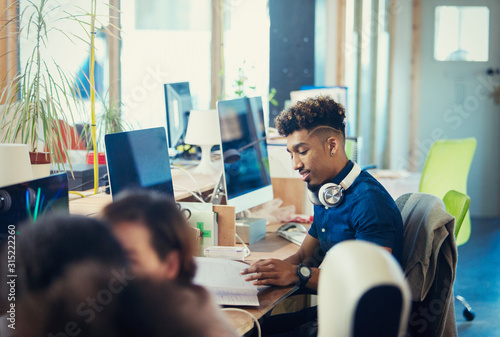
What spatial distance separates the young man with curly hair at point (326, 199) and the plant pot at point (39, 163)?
821 mm

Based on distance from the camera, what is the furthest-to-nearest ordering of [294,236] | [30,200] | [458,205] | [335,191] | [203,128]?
[203,128], [294,236], [458,205], [335,191], [30,200]

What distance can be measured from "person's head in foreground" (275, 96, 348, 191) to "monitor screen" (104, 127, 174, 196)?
0.46 m

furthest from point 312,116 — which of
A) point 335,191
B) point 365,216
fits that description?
point 365,216

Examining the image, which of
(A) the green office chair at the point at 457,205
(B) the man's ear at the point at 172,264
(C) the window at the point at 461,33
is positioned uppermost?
(C) the window at the point at 461,33

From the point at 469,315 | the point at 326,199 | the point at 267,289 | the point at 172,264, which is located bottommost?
the point at 469,315

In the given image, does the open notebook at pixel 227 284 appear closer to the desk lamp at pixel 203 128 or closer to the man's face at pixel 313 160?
the man's face at pixel 313 160

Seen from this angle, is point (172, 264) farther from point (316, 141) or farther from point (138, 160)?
point (316, 141)

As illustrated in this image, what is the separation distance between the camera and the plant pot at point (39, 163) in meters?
2.04

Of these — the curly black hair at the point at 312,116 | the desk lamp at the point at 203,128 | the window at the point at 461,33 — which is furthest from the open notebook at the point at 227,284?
the window at the point at 461,33

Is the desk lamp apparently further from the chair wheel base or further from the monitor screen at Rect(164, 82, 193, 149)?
the chair wheel base

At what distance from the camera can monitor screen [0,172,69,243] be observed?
1194 millimetres

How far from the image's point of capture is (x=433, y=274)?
71.1 inches

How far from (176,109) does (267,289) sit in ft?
5.84

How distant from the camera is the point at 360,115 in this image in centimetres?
600
